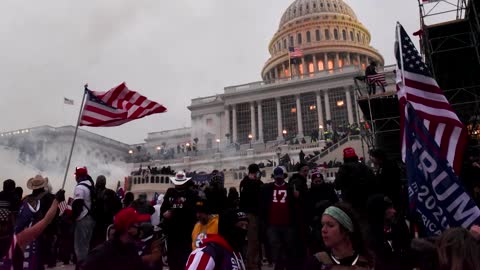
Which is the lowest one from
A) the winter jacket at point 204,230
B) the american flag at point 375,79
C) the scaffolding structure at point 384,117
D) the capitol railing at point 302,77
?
the winter jacket at point 204,230

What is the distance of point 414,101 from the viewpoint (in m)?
5.54

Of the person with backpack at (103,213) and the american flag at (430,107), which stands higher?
the american flag at (430,107)

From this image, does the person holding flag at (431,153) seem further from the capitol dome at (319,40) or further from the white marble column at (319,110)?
the capitol dome at (319,40)

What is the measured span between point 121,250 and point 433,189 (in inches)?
125

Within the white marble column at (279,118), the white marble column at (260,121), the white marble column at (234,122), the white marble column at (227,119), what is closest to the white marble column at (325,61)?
the white marble column at (279,118)

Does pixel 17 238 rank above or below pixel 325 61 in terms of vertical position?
below

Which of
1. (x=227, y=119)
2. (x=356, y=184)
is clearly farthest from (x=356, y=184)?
(x=227, y=119)

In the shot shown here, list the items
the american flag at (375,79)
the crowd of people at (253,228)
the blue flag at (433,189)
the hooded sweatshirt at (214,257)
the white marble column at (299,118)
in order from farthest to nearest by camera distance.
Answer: the white marble column at (299,118), the american flag at (375,79), the blue flag at (433,189), the hooded sweatshirt at (214,257), the crowd of people at (253,228)

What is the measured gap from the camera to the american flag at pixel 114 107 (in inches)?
385

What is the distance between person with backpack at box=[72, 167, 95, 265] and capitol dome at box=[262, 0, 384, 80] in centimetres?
7530

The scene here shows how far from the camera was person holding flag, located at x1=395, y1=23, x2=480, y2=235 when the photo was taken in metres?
4.04

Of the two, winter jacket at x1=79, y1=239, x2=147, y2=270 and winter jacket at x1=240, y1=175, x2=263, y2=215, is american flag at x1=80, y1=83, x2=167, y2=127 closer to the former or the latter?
winter jacket at x1=240, y1=175, x2=263, y2=215

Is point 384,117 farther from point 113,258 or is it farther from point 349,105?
point 349,105

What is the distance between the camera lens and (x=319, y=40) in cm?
8588
